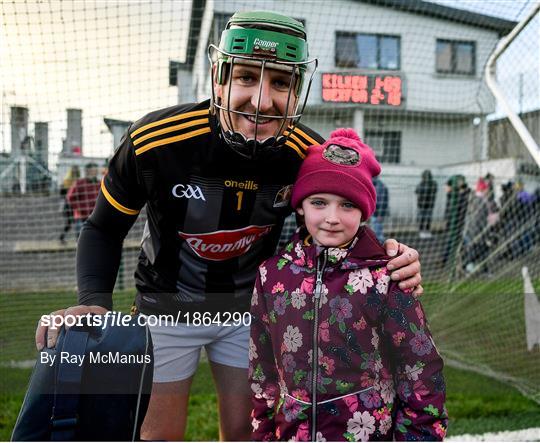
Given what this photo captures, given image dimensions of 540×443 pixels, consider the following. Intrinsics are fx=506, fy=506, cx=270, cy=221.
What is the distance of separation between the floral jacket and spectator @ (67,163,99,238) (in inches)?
174

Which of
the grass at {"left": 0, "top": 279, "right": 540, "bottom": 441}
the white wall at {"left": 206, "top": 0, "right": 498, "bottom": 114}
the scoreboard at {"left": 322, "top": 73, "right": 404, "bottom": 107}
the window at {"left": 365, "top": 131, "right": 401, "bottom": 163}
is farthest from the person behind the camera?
the window at {"left": 365, "top": 131, "right": 401, "bottom": 163}

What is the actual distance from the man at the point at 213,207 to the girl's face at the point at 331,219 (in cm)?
19

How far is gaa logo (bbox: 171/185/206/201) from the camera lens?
1816 mm

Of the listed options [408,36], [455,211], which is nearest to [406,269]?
[455,211]

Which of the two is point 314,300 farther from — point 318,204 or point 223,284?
point 223,284

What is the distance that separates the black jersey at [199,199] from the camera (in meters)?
1.78

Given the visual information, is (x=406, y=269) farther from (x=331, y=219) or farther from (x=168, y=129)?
(x=168, y=129)

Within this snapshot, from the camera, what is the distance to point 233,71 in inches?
63.6

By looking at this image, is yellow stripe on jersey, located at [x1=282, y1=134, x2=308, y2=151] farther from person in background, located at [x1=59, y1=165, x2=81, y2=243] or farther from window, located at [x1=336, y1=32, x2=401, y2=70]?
window, located at [x1=336, y1=32, x2=401, y2=70]

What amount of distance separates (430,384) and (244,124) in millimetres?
957

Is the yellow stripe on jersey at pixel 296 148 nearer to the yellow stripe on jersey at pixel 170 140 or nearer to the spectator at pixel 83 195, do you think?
the yellow stripe on jersey at pixel 170 140

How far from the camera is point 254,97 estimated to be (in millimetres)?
1581

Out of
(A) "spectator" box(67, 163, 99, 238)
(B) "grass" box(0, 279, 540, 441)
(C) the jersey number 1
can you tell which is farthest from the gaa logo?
(A) "spectator" box(67, 163, 99, 238)

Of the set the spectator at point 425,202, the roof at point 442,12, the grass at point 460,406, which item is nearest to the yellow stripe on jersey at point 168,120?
the grass at point 460,406
